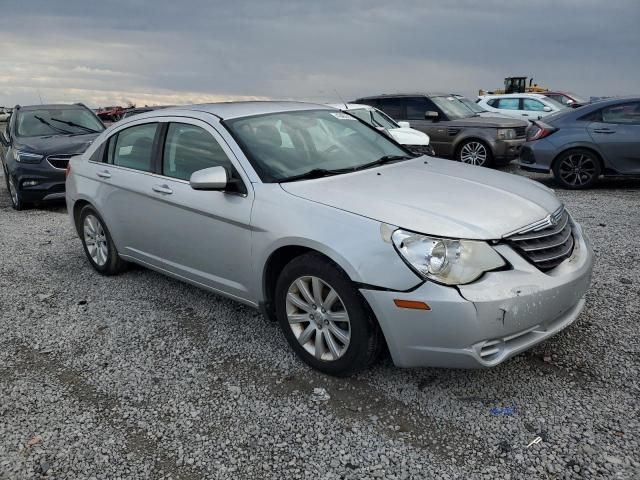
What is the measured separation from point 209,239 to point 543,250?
216 cm

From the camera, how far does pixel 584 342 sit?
11.9ft

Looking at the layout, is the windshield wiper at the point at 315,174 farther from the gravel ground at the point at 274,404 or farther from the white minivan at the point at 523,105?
the white minivan at the point at 523,105

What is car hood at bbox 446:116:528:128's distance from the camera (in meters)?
11.1

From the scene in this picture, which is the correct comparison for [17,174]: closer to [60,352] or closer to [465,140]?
[60,352]

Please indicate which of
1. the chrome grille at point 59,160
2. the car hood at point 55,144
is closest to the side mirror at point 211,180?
the chrome grille at point 59,160

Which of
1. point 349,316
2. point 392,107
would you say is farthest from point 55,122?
point 349,316

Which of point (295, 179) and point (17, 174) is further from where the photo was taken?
point (17, 174)

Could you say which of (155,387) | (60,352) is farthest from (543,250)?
(60,352)

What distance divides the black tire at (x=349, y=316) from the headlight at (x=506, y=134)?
28.8ft

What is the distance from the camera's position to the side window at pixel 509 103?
15734mm

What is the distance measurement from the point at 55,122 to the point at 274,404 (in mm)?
8732

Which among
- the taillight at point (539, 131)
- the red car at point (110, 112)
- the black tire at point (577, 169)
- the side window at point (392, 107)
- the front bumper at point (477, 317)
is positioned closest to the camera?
the front bumper at point (477, 317)

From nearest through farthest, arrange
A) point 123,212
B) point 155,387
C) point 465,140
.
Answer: point 155,387
point 123,212
point 465,140

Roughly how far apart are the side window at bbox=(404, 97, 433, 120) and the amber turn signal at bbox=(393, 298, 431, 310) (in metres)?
9.89
